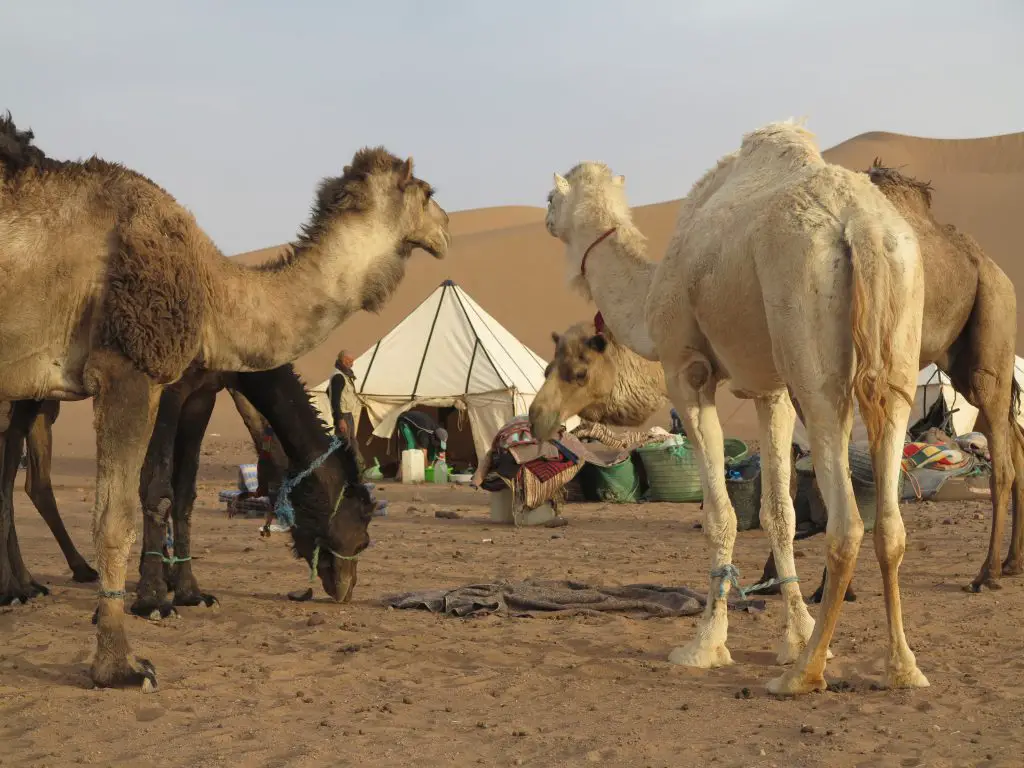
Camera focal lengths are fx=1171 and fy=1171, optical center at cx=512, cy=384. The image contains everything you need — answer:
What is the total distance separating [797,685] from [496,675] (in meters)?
1.39

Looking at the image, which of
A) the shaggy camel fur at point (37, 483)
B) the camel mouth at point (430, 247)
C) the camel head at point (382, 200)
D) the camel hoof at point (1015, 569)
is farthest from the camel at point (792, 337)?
the shaggy camel fur at point (37, 483)

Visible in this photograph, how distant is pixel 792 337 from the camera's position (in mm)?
4613

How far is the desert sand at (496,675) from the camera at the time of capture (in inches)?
164

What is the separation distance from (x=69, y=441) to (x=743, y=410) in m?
18.7

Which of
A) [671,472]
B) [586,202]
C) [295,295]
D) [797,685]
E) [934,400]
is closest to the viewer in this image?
[797,685]

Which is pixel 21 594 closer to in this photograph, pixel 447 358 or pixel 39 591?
pixel 39 591

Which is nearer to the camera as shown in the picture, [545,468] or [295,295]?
[295,295]

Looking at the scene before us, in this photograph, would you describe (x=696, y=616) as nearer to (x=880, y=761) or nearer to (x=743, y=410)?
(x=880, y=761)

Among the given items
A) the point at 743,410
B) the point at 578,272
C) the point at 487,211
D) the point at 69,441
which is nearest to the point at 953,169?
the point at 487,211

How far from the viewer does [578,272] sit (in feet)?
22.3

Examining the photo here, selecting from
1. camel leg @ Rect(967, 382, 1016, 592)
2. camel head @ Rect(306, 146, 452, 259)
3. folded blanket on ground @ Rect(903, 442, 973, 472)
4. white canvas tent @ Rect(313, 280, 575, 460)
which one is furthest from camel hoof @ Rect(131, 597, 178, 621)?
white canvas tent @ Rect(313, 280, 575, 460)

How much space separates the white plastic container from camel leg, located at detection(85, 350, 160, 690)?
11855 millimetres

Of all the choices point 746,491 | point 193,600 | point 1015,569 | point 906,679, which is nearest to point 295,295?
point 193,600

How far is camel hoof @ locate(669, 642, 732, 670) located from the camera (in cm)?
545
